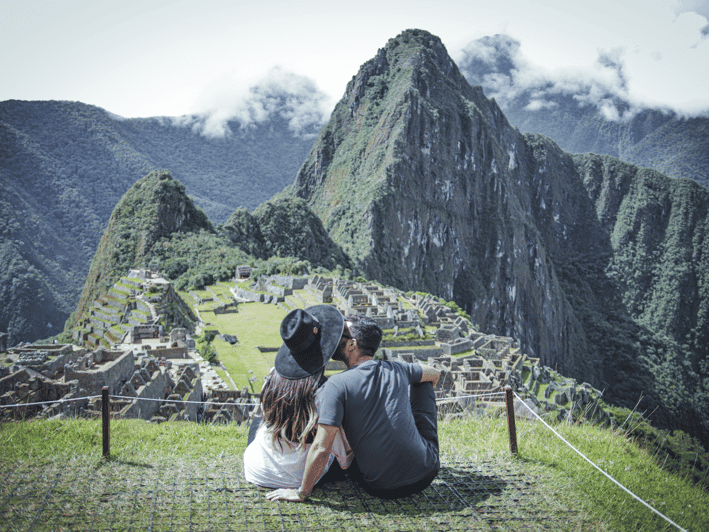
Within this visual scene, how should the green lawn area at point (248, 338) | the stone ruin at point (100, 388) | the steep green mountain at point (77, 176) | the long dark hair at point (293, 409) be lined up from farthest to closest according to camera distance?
the steep green mountain at point (77, 176) → the green lawn area at point (248, 338) → the stone ruin at point (100, 388) → the long dark hair at point (293, 409)

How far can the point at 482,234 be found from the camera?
104m

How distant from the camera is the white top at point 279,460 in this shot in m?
3.79

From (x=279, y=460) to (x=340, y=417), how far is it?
2.50 ft

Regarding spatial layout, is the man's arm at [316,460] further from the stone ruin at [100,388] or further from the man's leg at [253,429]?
the stone ruin at [100,388]

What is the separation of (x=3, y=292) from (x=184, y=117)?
106773 millimetres

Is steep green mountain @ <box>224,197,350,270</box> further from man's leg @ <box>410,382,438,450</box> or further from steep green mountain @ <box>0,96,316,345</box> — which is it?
man's leg @ <box>410,382,438,450</box>

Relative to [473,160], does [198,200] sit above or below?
below

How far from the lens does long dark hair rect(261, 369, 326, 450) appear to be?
3697 millimetres

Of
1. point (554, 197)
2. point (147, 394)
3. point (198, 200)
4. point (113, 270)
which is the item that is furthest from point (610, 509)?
point (554, 197)

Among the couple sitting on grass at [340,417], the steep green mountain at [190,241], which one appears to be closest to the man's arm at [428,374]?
the couple sitting on grass at [340,417]

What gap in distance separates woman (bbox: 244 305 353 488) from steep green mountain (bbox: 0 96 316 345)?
54996mm

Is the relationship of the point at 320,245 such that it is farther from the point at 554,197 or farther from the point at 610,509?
the point at 554,197

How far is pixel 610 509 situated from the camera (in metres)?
4.04

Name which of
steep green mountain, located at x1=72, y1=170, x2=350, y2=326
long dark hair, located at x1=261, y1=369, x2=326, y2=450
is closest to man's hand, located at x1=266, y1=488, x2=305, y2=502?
long dark hair, located at x1=261, y1=369, x2=326, y2=450
